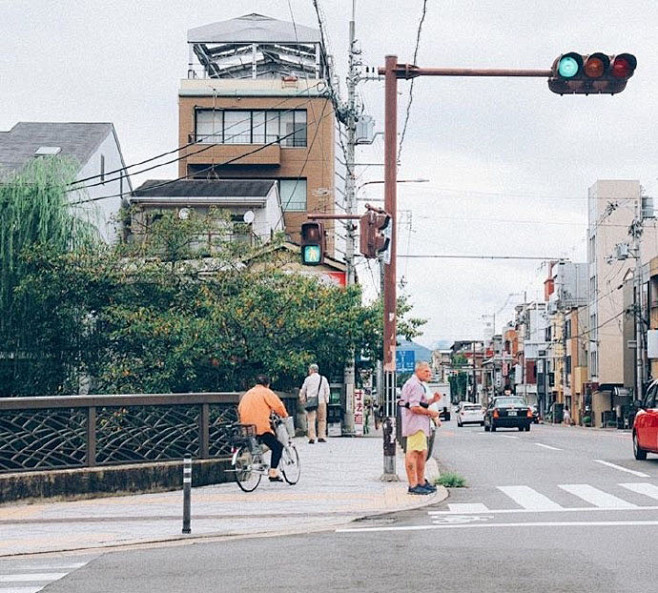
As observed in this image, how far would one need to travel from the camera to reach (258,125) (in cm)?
6156

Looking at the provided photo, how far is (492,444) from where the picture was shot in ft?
102

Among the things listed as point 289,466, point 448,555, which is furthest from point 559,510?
point 289,466

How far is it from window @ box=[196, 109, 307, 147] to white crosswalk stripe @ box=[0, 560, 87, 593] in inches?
2030

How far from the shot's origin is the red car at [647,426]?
70.7 ft

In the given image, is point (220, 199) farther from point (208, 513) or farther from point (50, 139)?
point (208, 513)

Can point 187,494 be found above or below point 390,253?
below

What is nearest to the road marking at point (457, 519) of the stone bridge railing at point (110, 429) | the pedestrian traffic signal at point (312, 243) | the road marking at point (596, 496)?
the road marking at point (596, 496)

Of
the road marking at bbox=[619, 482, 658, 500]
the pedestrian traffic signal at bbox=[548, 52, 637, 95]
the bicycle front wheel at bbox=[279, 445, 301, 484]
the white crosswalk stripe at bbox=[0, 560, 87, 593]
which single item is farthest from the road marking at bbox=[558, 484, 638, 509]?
the white crosswalk stripe at bbox=[0, 560, 87, 593]

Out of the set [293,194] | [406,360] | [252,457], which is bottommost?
[252,457]

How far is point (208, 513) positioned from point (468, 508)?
3358 mm

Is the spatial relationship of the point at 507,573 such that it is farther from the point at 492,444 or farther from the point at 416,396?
the point at 492,444

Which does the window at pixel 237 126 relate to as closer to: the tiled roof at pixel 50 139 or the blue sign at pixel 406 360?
the tiled roof at pixel 50 139

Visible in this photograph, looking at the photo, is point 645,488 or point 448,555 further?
point 645,488

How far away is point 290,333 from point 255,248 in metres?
4.28
